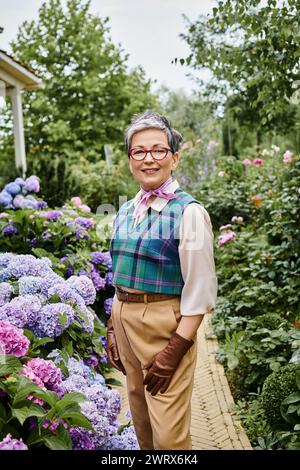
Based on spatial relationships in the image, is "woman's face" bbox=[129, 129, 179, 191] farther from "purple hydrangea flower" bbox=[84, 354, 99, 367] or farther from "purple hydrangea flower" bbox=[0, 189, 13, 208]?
"purple hydrangea flower" bbox=[0, 189, 13, 208]

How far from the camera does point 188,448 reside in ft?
5.54

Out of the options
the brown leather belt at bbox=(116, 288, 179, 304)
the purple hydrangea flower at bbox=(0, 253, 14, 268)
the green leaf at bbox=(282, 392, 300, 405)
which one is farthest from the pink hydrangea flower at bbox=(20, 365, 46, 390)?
the green leaf at bbox=(282, 392, 300, 405)

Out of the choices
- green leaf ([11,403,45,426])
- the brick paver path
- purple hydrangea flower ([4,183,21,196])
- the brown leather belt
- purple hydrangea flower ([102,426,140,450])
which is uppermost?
purple hydrangea flower ([4,183,21,196])

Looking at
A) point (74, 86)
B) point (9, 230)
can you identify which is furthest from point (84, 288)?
point (74, 86)

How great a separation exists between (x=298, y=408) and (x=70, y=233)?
2.12m

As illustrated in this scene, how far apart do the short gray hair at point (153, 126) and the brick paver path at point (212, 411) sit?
5.85ft

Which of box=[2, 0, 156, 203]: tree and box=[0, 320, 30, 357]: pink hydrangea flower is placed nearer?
box=[0, 320, 30, 357]: pink hydrangea flower

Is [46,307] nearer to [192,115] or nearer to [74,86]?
[74,86]

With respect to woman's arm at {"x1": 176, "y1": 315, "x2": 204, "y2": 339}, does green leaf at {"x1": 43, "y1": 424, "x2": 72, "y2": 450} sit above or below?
below

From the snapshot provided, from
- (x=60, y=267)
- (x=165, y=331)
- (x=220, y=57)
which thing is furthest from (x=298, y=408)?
(x=220, y=57)

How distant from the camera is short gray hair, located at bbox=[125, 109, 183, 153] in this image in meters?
1.71

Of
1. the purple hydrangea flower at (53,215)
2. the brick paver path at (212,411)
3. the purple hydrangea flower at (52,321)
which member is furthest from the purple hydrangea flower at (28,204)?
the purple hydrangea flower at (52,321)

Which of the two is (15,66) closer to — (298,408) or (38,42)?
(298,408)

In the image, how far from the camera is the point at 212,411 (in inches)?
126
